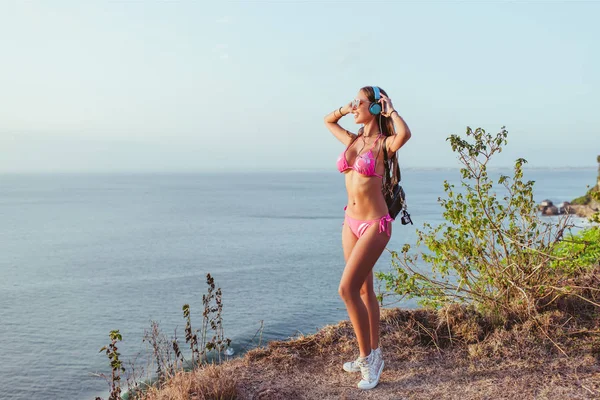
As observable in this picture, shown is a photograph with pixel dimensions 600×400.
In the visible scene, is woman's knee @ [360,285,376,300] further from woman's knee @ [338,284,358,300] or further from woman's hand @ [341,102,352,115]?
woman's hand @ [341,102,352,115]

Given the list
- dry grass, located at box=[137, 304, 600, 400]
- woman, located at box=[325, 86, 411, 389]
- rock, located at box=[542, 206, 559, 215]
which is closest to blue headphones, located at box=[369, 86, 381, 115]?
woman, located at box=[325, 86, 411, 389]

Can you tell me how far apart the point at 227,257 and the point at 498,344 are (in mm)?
21265

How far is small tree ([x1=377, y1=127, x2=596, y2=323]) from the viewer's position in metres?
6.55

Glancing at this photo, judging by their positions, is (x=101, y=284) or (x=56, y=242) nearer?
(x=101, y=284)

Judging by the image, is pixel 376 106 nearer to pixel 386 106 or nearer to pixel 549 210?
pixel 386 106

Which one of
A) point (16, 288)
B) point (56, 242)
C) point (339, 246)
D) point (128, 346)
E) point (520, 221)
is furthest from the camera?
point (56, 242)

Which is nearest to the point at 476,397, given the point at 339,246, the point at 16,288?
the point at 16,288

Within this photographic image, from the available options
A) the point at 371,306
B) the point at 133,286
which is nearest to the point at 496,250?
the point at 371,306

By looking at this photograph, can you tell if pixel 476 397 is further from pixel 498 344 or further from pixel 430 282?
pixel 430 282

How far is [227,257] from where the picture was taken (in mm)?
26359

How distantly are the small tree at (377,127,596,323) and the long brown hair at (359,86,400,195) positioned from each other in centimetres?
171

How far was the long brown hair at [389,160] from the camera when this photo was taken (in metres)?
5.08

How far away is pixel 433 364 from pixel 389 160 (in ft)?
7.63

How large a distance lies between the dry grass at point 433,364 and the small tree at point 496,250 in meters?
0.31
